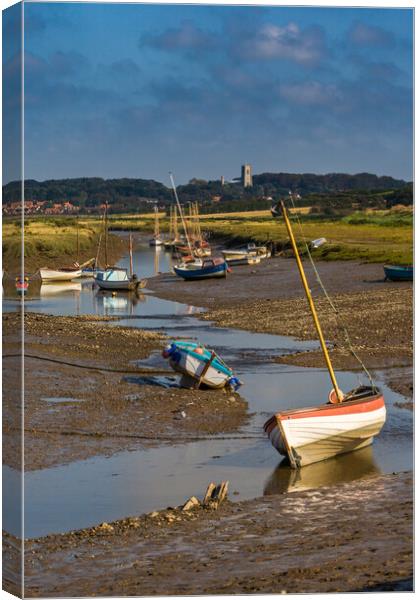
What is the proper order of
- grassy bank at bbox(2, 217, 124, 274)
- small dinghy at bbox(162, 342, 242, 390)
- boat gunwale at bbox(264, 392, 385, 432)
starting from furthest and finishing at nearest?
grassy bank at bbox(2, 217, 124, 274) → small dinghy at bbox(162, 342, 242, 390) → boat gunwale at bbox(264, 392, 385, 432)

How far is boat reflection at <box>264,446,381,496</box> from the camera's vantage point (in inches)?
575

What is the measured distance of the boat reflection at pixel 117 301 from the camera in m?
40.1

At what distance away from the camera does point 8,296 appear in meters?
9.59

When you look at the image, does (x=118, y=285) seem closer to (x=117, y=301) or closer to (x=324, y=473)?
(x=117, y=301)

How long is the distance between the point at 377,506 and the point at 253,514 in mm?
1375

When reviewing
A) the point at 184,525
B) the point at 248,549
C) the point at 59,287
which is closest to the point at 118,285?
the point at 59,287

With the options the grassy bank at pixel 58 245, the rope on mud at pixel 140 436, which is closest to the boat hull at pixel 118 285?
the grassy bank at pixel 58 245

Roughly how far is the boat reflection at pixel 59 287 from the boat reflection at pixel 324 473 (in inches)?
1266

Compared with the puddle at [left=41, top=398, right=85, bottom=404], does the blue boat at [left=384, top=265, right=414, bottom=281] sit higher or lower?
higher

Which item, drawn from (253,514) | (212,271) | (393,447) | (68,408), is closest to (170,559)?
(253,514)

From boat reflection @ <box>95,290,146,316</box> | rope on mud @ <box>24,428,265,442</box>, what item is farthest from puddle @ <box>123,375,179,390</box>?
boat reflection @ <box>95,290,146,316</box>

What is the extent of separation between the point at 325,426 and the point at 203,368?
18.1 ft

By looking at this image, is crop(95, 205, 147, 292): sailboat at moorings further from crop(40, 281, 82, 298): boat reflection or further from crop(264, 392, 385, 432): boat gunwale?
crop(264, 392, 385, 432): boat gunwale

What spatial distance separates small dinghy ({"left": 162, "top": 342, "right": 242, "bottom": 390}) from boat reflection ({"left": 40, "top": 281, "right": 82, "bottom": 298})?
26372 millimetres
